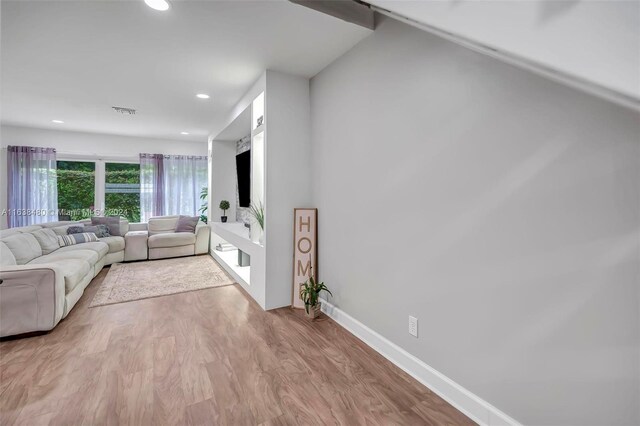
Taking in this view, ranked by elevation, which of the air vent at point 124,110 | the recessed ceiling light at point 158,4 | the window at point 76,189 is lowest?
the window at point 76,189

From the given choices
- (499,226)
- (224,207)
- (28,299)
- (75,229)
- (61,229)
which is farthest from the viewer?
(224,207)

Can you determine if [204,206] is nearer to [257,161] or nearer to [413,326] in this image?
[257,161]

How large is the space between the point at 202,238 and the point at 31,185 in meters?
3.19

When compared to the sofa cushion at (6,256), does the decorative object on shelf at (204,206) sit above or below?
above

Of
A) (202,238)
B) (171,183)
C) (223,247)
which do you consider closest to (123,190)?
(171,183)

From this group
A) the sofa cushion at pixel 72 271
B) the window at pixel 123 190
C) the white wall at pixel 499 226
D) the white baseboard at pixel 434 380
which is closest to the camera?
the white wall at pixel 499 226

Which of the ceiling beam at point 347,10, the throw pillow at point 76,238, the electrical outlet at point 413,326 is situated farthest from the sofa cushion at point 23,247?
the electrical outlet at point 413,326

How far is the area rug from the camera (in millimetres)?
3480

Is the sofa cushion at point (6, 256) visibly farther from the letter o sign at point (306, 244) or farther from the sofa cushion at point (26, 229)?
the letter o sign at point (306, 244)

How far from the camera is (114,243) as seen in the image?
4895 millimetres

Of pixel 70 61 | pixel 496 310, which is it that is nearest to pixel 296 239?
pixel 496 310

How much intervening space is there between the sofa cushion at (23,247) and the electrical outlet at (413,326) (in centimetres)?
404

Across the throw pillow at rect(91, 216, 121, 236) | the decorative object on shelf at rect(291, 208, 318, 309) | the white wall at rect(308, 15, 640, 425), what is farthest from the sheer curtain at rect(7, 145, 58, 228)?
the white wall at rect(308, 15, 640, 425)

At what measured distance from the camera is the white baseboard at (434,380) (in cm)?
149
